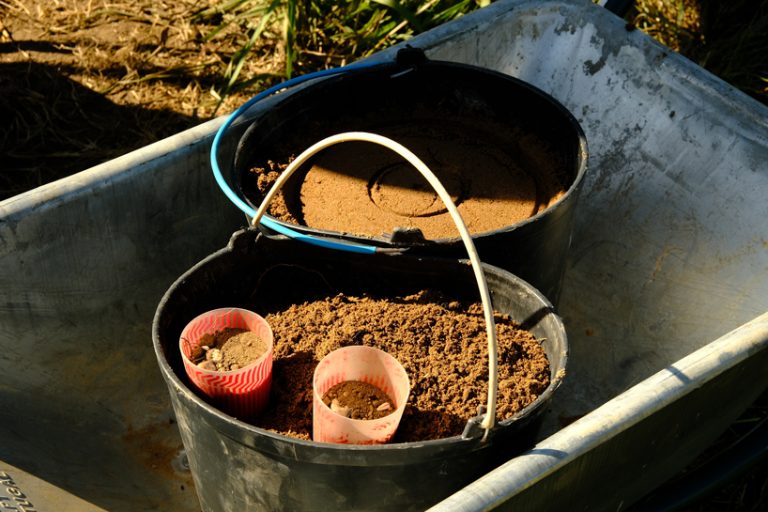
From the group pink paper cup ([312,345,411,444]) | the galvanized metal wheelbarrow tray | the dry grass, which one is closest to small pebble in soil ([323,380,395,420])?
pink paper cup ([312,345,411,444])

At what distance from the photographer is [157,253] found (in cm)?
182

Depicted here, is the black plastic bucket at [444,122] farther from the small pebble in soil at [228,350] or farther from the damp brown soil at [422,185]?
the small pebble in soil at [228,350]

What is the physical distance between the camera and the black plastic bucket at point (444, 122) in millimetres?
1686

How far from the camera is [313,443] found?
1.20 metres

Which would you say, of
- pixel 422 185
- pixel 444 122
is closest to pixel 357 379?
pixel 422 185

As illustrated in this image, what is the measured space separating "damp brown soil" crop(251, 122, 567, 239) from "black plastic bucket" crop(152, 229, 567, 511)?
0.34 feet

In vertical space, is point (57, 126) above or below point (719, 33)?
below

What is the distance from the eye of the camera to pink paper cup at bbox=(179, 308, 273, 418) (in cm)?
136

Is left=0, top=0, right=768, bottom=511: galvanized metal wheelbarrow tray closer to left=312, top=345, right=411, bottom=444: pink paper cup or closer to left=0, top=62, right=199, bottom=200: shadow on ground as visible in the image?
left=312, top=345, right=411, bottom=444: pink paper cup

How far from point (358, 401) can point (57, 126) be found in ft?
7.02

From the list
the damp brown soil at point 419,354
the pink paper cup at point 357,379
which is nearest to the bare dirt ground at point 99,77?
the damp brown soil at point 419,354

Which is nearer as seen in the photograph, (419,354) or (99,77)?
(419,354)

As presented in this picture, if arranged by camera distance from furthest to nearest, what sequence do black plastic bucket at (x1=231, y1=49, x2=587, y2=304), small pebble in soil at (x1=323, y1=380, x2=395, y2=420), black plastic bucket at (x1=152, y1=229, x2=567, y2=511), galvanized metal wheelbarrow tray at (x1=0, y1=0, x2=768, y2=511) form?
black plastic bucket at (x1=231, y1=49, x2=587, y2=304) → galvanized metal wheelbarrow tray at (x1=0, y1=0, x2=768, y2=511) → small pebble in soil at (x1=323, y1=380, x2=395, y2=420) → black plastic bucket at (x1=152, y1=229, x2=567, y2=511)

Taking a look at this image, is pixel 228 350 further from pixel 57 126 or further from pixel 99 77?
pixel 99 77
